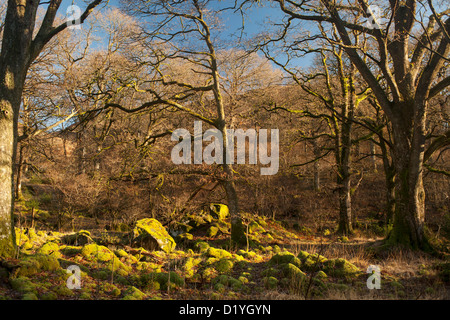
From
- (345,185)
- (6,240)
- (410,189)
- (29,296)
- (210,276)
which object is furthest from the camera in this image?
(345,185)

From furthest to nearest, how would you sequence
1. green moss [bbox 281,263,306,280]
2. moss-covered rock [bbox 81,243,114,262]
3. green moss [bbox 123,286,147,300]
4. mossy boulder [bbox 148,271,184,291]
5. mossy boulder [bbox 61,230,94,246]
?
mossy boulder [bbox 61,230,94,246], moss-covered rock [bbox 81,243,114,262], green moss [bbox 281,263,306,280], mossy boulder [bbox 148,271,184,291], green moss [bbox 123,286,147,300]

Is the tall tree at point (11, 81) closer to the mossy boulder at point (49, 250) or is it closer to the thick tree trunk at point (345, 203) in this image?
the mossy boulder at point (49, 250)

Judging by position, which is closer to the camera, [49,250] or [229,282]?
[229,282]

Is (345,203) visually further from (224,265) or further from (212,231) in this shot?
(224,265)

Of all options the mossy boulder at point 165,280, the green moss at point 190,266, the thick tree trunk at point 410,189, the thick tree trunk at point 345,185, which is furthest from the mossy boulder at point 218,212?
the mossy boulder at point 165,280

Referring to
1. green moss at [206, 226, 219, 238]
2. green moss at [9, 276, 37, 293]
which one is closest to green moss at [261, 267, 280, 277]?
green moss at [9, 276, 37, 293]

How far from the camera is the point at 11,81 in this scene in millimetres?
5230

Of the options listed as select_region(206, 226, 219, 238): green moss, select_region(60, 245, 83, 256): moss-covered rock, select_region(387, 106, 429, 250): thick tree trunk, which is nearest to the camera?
select_region(60, 245, 83, 256): moss-covered rock

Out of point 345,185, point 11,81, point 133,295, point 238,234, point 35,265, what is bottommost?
point 238,234

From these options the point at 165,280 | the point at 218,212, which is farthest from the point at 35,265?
the point at 218,212

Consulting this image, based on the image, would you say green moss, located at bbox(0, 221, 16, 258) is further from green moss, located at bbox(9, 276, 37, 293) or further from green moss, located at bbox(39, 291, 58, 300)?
green moss, located at bbox(39, 291, 58, 300)

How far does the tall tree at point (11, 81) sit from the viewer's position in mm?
4938

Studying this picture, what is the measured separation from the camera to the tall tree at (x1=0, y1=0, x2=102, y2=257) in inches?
194

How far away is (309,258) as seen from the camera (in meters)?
6.16
